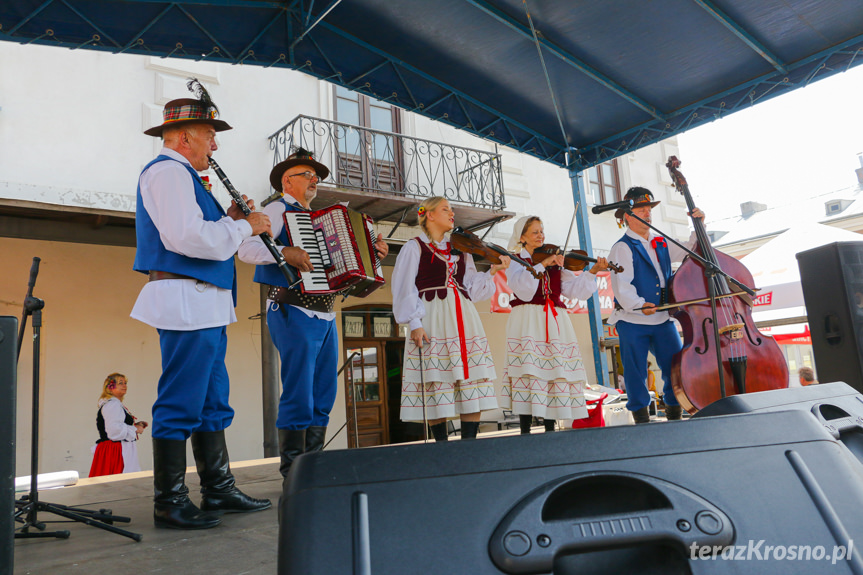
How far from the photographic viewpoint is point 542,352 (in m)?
3.74

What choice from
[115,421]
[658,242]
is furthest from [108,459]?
[658,242]

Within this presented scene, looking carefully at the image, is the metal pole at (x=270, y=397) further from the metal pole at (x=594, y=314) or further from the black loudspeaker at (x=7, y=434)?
the black loudspeaker at (x=7, y=434)

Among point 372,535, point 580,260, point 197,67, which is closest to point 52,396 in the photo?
point 197,67

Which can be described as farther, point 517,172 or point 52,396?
point 517,172

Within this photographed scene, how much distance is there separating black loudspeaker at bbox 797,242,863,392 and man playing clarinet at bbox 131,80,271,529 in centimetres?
288

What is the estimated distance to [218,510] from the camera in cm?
253

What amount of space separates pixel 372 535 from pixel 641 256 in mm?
3613

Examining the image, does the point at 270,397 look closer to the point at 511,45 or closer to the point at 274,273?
the point at 274,273

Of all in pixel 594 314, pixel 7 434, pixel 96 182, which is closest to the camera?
pixel 7 434

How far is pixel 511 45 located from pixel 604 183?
8063mm

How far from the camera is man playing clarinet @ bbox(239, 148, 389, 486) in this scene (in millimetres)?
2928

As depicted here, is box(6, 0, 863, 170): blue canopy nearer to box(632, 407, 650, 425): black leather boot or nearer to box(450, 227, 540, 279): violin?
box(450, 227, 540, 279): violin

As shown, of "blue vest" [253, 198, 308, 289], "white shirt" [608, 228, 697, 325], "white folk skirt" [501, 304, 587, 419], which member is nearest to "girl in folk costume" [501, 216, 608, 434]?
"white folk skirt" [501, 304, 587, 419]

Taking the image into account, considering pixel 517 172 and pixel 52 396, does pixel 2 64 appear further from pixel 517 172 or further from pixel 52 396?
pixel 517 172
